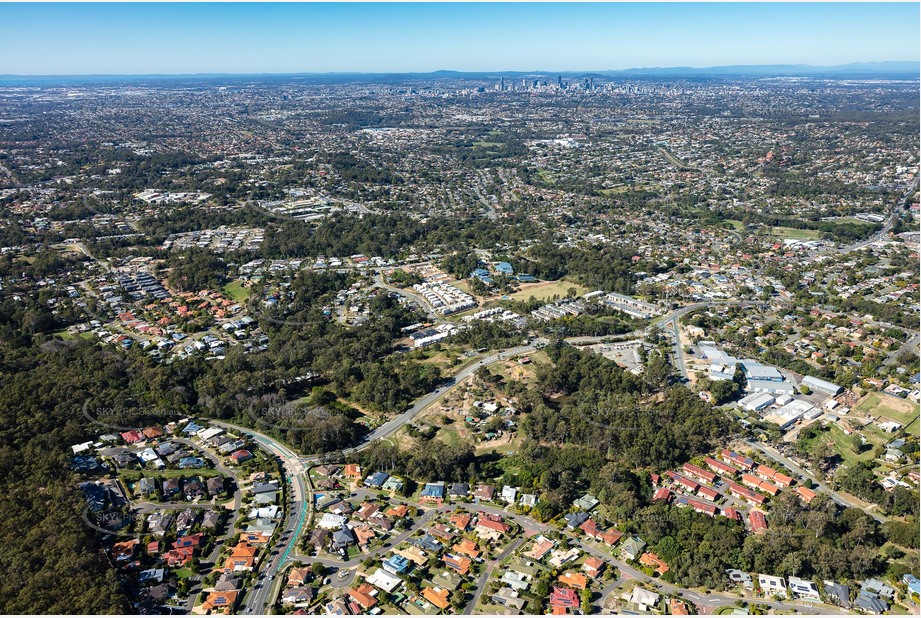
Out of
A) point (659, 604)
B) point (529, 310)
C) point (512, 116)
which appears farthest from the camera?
point (512, 116)

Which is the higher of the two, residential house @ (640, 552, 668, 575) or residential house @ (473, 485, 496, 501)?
residential house @ (640, 552, 668, 575)

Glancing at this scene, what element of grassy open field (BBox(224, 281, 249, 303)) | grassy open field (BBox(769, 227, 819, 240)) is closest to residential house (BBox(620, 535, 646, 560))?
grassy open field (BBox(224, 281, 249, 303))

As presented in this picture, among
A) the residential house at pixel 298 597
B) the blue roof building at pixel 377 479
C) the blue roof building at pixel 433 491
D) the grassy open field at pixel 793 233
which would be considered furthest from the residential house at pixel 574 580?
the grassy open field at pixel 793 233

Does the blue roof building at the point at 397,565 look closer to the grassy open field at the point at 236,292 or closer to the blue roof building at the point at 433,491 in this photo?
the blue roof building at the point at 433,491

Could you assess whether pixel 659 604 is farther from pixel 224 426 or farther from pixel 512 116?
pixel 512 116

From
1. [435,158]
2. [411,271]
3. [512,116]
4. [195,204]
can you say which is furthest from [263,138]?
[411,271]

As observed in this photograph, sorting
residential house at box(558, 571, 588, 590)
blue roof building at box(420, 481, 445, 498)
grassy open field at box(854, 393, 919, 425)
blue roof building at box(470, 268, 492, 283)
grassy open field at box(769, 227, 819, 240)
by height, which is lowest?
grassy open field at box(854, 393, 919, 425)

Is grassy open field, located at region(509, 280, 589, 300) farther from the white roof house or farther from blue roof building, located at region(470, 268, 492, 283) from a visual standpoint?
the white roof house
